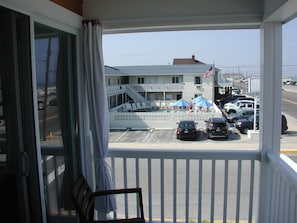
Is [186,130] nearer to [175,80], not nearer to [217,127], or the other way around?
[217,127]

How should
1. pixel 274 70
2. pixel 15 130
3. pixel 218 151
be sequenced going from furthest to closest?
pixel 218 151 → pixel 274 70 → pixel 15 130

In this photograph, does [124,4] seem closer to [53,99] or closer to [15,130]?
[53,99]

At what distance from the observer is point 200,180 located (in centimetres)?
255

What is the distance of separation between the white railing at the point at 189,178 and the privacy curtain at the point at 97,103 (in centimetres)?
17

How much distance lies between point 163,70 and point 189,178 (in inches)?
42.2

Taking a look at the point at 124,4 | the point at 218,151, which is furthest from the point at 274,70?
the point at 124,4

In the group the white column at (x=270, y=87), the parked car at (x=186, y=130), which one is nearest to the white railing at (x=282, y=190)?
the white column at (x=270, y=87)

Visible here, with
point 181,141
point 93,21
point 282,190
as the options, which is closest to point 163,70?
point 181,141

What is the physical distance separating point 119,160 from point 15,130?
128cm

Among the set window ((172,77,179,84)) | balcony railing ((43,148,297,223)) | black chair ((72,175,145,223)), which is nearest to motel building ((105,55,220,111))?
window ((172,77,179,84))

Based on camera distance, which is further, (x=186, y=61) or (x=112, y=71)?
(x=112, y=71)

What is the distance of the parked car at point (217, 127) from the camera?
2178mm

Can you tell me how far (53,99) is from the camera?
214 centimetres

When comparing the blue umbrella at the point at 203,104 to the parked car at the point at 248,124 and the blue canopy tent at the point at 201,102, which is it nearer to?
the blue canopy tent at the point at 201,102
